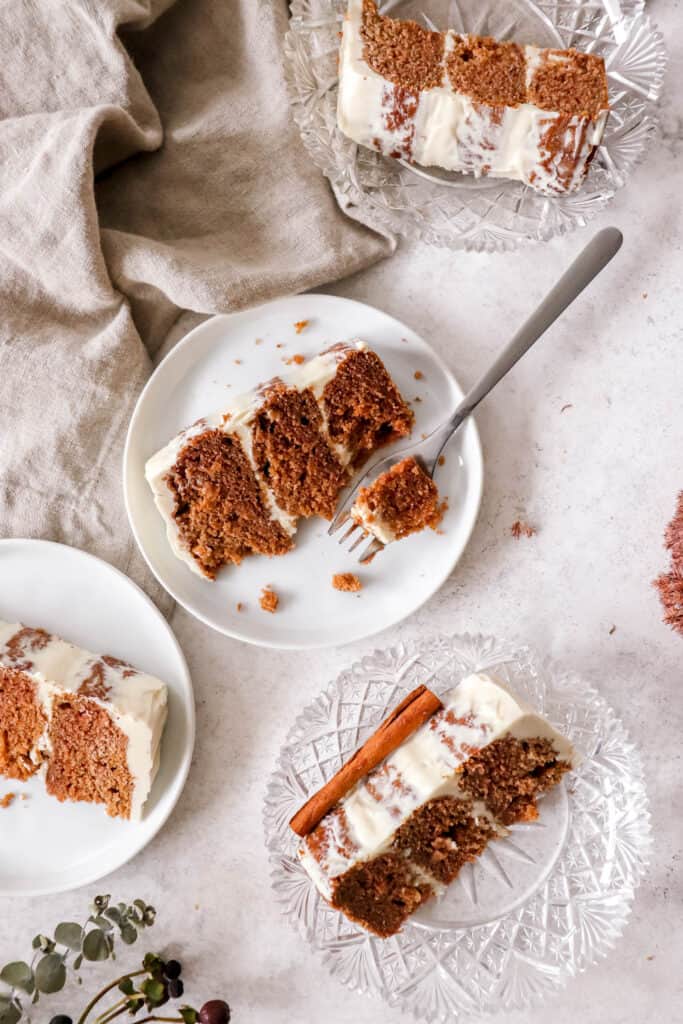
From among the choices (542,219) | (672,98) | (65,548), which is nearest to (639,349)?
(542,219)

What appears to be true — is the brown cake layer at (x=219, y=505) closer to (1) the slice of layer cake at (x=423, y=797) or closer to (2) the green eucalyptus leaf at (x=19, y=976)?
(1) the slice of layer cake at (x=423, y=797)

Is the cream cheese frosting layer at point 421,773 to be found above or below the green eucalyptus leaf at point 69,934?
above

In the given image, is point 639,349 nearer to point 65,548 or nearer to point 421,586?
point 421,586

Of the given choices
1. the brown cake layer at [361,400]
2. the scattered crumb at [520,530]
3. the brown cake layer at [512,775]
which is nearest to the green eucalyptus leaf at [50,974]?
the brown cake layer at [512,775]

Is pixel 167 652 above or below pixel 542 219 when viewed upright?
below

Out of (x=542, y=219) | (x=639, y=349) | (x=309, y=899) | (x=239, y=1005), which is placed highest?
(x=542, y=219)

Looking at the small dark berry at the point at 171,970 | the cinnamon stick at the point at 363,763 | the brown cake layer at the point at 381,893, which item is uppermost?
the cinnamon stick at the point at 363,763

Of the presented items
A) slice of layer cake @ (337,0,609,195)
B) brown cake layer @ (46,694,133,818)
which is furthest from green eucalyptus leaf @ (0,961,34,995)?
slice of layer cake @ (337,0,609,195)
